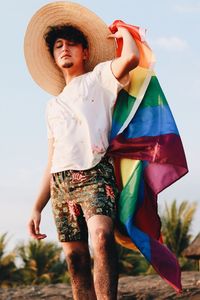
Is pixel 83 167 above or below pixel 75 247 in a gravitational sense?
above

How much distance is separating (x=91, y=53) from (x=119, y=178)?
76 centimetres

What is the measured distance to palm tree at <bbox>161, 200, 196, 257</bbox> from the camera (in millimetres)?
25828

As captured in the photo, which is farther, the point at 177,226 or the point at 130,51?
the point at 177,226

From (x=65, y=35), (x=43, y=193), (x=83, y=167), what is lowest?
(x=43, y=193)

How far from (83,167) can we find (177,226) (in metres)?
22.6

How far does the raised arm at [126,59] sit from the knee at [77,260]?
3.09 ft

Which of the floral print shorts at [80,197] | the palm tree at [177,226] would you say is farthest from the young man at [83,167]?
the palm tree at [177,226]

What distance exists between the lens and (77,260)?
149 inches

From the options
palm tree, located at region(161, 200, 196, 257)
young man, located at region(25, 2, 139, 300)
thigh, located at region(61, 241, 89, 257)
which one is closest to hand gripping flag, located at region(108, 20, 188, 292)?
young man, located at region(25, 2, 139, 300)

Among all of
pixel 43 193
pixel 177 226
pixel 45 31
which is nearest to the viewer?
pixel 43 193

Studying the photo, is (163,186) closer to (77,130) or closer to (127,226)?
(127,226)

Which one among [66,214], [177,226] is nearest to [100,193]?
[66,214]

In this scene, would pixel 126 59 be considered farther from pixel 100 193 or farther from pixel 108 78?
pixel 100 193

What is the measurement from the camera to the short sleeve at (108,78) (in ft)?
12.5
